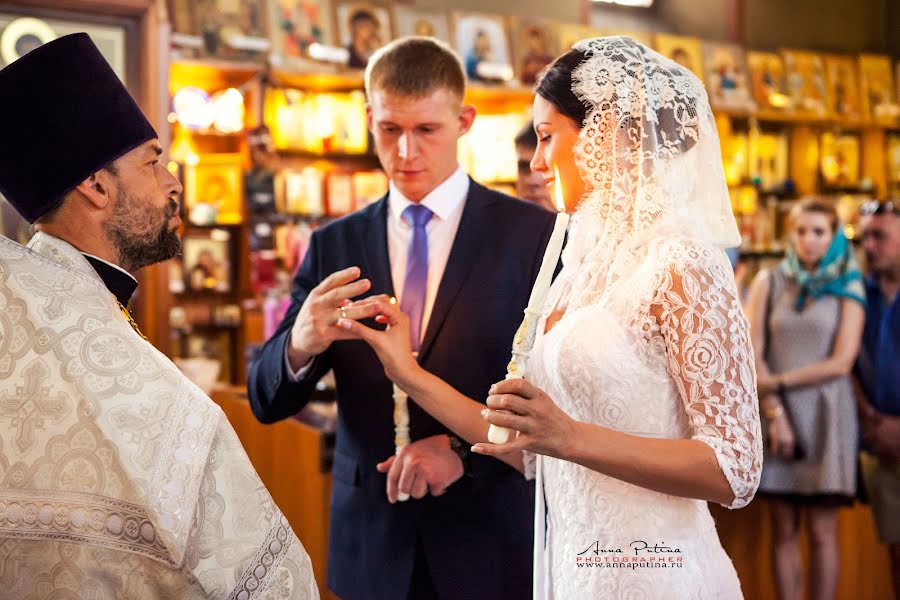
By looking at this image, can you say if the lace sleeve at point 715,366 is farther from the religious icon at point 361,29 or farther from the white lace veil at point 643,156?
the religious icon at point 361,29

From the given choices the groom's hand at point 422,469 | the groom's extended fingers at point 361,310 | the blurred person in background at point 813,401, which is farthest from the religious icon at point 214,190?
the groom's extended fingers at point 361,310

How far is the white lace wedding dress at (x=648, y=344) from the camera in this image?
1.61 meters

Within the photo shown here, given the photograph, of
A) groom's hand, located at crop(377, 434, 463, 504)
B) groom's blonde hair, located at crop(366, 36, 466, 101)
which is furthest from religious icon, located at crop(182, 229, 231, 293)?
groom's hand, located at crop(377, 434, 463, 504)

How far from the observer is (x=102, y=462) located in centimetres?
137

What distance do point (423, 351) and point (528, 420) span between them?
714 mm

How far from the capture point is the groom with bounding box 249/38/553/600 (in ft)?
6.85

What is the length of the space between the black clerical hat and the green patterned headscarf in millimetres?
3076

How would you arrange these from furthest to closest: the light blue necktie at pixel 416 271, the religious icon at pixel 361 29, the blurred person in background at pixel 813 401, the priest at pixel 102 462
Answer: the religious icon at pixel 361 29
the blurred person in background at pixel 813 401
the light blue necktie at pixel 416 271
the priest at pixel 102 462

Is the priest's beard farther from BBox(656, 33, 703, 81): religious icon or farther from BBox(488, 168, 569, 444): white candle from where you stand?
BBox(656, 33, 703, 81): religious icon

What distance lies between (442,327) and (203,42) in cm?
494

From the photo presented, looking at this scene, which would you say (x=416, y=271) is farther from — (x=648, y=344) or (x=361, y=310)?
(x=648, y=344)

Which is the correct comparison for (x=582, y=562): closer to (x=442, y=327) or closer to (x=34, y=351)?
(x=442, y=327)

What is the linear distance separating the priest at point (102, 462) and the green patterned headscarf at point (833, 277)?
2985mm

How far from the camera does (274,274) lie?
6621mm
